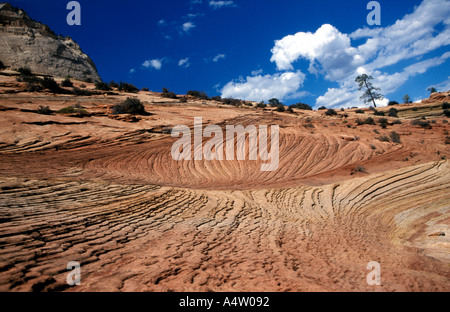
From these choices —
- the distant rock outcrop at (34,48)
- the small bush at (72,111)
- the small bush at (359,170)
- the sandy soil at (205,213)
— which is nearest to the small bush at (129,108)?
the sandy soil at (205,213)

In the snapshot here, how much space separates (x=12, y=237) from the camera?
3.38 metres

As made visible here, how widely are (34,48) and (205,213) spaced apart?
5232 cm

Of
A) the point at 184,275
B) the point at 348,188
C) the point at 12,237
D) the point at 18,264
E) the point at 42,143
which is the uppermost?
the point at 42,143

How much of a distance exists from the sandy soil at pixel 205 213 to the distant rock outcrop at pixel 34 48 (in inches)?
1257

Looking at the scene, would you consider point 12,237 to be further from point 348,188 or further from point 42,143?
point 348,188

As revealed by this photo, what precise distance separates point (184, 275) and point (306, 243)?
10.9 ft

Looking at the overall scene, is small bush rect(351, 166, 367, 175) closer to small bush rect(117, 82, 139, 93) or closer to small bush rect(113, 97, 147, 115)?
small bush rect(113, 97, 147, 115)

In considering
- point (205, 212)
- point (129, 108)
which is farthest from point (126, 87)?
point (205, 212)

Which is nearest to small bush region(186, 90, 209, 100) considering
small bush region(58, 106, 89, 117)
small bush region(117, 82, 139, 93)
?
small bush region(117, 82, 139, 93)

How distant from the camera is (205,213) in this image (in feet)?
21.9

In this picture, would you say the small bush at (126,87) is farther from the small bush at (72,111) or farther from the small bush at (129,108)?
the small bush at (72,111)

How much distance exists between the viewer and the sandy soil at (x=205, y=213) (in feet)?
10.5

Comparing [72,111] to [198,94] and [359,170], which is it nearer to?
[359,170]
